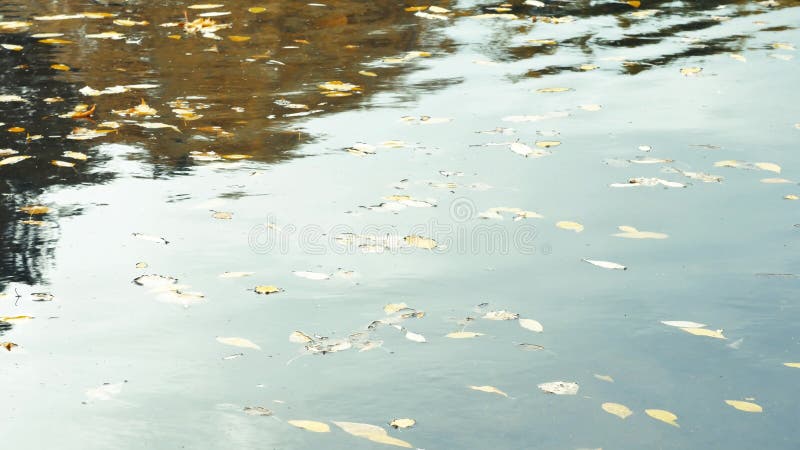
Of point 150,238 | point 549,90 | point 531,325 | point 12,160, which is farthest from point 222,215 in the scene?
point 549,90

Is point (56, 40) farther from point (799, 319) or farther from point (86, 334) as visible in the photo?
point (799, 319)

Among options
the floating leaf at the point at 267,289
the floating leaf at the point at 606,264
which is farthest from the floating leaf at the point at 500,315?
the floating leaf at the point at 267,289

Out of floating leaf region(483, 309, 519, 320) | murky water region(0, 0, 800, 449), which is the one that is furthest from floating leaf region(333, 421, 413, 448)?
floating leaf region(483, 309, 519, 320)

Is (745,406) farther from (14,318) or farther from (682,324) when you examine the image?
(14,318)

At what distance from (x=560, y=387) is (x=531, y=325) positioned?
0.56 metres

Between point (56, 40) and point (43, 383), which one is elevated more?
point (56, 40)

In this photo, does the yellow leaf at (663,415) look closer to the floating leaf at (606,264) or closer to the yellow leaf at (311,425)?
the yellow leaf at (311,425)

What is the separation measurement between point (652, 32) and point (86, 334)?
7373 mm

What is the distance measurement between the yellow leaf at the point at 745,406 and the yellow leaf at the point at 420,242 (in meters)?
1.97

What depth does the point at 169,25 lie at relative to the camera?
10.4 meters

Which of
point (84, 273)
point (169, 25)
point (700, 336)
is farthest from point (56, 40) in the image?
point (700, 336)

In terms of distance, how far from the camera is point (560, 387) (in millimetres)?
4176

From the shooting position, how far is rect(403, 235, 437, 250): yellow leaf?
5.57 meters

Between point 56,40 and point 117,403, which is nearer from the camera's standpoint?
point 117,403
